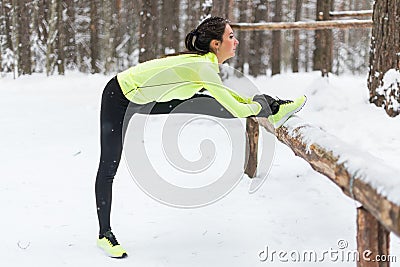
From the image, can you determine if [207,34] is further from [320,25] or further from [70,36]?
[70,36]

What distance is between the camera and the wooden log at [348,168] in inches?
85.0

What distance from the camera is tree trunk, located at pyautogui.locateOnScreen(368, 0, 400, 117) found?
6555 millimetres

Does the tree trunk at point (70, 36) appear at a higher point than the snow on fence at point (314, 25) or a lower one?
lower

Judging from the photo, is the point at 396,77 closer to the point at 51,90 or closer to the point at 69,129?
the point at 69,129

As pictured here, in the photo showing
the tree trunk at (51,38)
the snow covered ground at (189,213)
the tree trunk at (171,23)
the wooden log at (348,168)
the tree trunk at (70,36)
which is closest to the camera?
the wooden log at (348,168)

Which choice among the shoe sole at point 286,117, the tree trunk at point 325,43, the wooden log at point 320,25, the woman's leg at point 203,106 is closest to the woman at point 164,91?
the shoe sole at point 286,117

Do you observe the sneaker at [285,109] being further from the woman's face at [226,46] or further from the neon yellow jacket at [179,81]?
the woman's face at [226,46]

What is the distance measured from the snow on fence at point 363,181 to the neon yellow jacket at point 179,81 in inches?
23.3

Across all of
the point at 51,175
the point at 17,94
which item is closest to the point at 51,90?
the point at 17,94

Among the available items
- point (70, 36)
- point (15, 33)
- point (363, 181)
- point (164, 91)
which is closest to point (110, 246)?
point (164, 91)

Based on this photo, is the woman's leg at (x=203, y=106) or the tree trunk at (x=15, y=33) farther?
the tree trunk at (x=15, y=33)

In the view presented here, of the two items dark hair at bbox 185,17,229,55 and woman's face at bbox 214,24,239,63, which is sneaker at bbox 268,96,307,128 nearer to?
woman's face at bbox 214,24,239,63

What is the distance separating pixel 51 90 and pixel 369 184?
13607mm

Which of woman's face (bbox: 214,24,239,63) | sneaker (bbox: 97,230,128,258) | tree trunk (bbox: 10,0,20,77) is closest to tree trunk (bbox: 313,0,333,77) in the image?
woman's face (bbox: 214,24,239,63)
